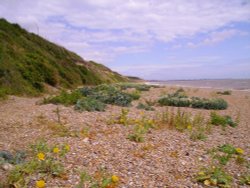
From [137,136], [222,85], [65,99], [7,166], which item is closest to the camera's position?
[7,166]

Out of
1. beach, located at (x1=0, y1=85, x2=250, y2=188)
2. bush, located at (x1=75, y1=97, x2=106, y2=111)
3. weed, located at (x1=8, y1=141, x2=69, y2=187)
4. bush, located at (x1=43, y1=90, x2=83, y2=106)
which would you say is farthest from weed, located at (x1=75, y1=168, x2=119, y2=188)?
bush, located at (x1=43, y1=90, x2=83, y2=106)

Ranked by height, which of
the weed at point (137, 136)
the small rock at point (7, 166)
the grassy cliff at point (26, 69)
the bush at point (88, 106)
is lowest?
the small rock at point (7, 166)

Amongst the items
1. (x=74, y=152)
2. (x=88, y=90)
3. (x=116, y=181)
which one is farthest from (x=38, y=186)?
(x=88, y=90)

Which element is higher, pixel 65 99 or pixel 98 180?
pixel 65 99

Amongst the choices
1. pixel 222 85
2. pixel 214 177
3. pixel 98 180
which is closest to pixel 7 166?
pixel 98 180

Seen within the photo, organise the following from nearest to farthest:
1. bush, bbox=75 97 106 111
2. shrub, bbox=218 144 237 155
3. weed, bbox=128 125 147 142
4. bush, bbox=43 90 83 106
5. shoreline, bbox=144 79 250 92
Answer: shrub, bbox=218 144 237 155 → weed, bbox=128 125 147 142 → bush, bbox=75 97 106 111 → bush, bbox=43 90 83 106 → shoreline, bbox=144 79 250 92

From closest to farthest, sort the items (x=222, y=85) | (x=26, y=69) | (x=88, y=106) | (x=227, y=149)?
(x=227, y=149), (x=88, y=106), (x=26, y=69), (x=222, y=85)

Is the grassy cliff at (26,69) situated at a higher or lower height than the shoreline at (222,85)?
higher

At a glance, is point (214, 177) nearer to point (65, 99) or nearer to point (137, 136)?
point (137, 136)

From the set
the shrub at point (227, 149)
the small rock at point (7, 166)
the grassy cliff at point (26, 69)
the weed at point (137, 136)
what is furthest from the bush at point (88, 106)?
the small rock at point (7, 166)

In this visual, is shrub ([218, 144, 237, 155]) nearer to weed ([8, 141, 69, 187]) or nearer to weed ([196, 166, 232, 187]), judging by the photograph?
weed ([196, 166, 232, 187])

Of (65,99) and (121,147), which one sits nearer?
(121,147)

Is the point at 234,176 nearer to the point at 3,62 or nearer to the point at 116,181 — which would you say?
the point at 116,181

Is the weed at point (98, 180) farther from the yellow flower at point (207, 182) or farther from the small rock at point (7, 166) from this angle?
the yellow flower at point (207, 182)
